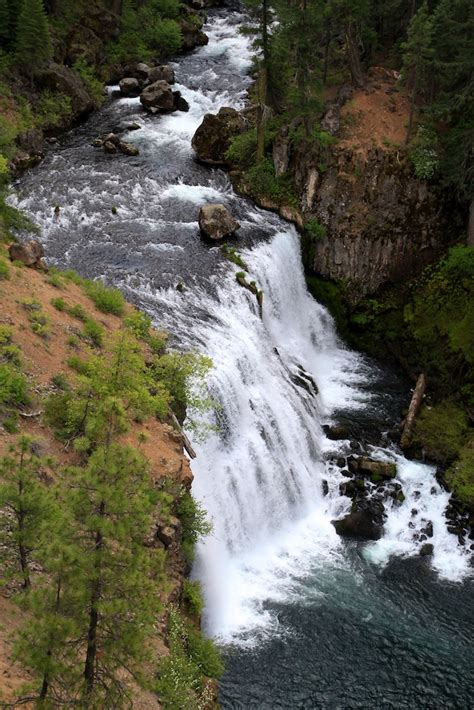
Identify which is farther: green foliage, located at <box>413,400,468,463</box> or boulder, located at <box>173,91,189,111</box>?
boulder, located at <box>173,91,189,111</box>

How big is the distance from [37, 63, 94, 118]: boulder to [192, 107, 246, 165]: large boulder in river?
9.09 m

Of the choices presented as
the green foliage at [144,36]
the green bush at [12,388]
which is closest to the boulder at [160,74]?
the green foliage at [144,36]

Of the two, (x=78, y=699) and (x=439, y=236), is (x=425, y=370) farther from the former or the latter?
(x=78, y=699)

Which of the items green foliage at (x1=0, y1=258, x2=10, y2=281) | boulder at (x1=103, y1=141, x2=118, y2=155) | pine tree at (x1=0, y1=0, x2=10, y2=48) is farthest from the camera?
pine tree at (x1=0, y1=0, x2=10, y2=48)

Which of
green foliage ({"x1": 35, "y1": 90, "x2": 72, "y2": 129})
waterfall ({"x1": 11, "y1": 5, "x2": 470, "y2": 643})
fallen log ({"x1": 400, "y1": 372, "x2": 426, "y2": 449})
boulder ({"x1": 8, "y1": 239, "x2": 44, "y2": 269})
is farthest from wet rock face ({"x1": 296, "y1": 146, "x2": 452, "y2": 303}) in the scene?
green foliage ({"x1": 35, "y1": 90, "x2": 72, "y2": 129})

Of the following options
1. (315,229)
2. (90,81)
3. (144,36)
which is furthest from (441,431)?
(144,36)

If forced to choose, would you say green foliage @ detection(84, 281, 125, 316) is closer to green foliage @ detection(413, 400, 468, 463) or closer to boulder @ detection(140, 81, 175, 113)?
green foliage @ detection(413, 400, 468, 463)

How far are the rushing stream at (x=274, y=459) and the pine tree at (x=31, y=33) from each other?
18.4 feet

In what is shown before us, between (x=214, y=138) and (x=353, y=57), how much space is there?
31.3 ft

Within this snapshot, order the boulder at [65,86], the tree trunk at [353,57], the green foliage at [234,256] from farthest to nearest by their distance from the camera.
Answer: the boulder at [65,86] → the tree trunk at [353,57] → the green foliage at [234,256]

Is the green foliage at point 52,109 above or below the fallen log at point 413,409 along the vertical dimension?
above

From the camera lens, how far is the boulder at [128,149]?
38.7m

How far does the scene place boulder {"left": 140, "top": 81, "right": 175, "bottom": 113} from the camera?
144ft

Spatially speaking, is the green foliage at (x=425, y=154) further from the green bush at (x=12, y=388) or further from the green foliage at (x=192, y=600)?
the green foliage at (x=192, y=600)
